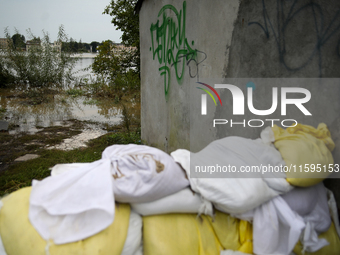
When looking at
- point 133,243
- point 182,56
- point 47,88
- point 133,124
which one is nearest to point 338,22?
point 133,243

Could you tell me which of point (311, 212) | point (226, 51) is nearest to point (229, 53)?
point (226, 51)

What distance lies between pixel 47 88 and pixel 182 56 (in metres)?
9.60

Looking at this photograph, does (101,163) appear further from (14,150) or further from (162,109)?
(14,150)

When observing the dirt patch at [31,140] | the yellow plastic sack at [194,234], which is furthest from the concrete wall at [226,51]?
the dirt patch at [31,140]

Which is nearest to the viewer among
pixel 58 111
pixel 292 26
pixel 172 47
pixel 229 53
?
pixel 292 26

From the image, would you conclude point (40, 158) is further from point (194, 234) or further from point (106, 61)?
point (106, 61)

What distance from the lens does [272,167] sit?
1.52 m

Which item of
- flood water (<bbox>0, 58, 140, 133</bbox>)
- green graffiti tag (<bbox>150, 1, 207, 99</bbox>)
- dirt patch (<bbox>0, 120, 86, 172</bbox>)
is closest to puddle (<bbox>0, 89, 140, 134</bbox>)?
flood water (<bbox>0, 58, 140, 133</bbox>)

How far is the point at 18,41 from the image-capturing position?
38.7ft

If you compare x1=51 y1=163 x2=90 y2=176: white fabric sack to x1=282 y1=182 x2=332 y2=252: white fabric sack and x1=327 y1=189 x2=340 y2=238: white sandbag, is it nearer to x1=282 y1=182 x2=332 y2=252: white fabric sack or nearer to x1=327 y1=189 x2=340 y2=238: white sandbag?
x1=282 y1=182 x2=332 y2=252: white fabric sack

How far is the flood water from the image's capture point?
695 centimetres

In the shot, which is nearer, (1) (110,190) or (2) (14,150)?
(1) (110,190)

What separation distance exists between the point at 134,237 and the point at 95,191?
0.32m

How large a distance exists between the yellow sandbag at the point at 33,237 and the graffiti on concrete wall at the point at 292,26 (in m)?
1.46
